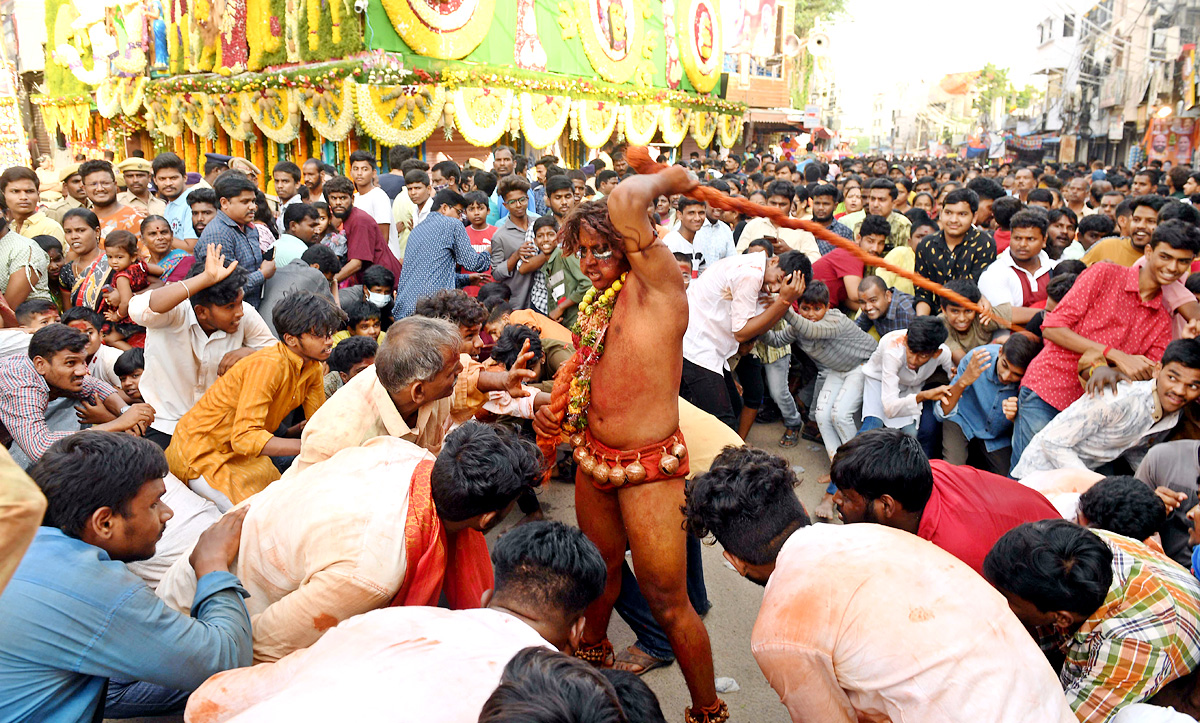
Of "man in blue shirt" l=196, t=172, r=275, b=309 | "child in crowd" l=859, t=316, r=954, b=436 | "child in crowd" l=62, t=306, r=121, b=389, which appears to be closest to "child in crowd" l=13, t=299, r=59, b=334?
"child in crowd" l=62, t=306, r=121, b=389

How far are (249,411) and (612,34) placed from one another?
14317 millimetres

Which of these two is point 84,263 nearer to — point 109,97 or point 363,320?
point 363,320

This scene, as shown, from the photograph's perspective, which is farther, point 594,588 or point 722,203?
point 722,203

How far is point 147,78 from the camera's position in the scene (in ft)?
52.5

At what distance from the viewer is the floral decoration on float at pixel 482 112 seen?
1191 centimetres

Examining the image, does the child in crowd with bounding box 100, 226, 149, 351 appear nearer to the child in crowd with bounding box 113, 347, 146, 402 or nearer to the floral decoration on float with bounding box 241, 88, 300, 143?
the child in crowd with bounding box 113, 347, 146, 402

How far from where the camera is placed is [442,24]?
466 inches

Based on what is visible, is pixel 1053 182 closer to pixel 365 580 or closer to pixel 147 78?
pixel 365 580

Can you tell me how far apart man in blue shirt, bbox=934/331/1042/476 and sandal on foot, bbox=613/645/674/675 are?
232cm

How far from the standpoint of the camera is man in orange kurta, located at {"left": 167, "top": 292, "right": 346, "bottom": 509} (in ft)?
10.3

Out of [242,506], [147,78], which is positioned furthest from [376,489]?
[147,78]

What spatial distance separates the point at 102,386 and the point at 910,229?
6273 mm

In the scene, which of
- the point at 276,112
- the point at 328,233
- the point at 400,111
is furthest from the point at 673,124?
the point at 328,233

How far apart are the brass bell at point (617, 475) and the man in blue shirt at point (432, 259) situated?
3.07 m
